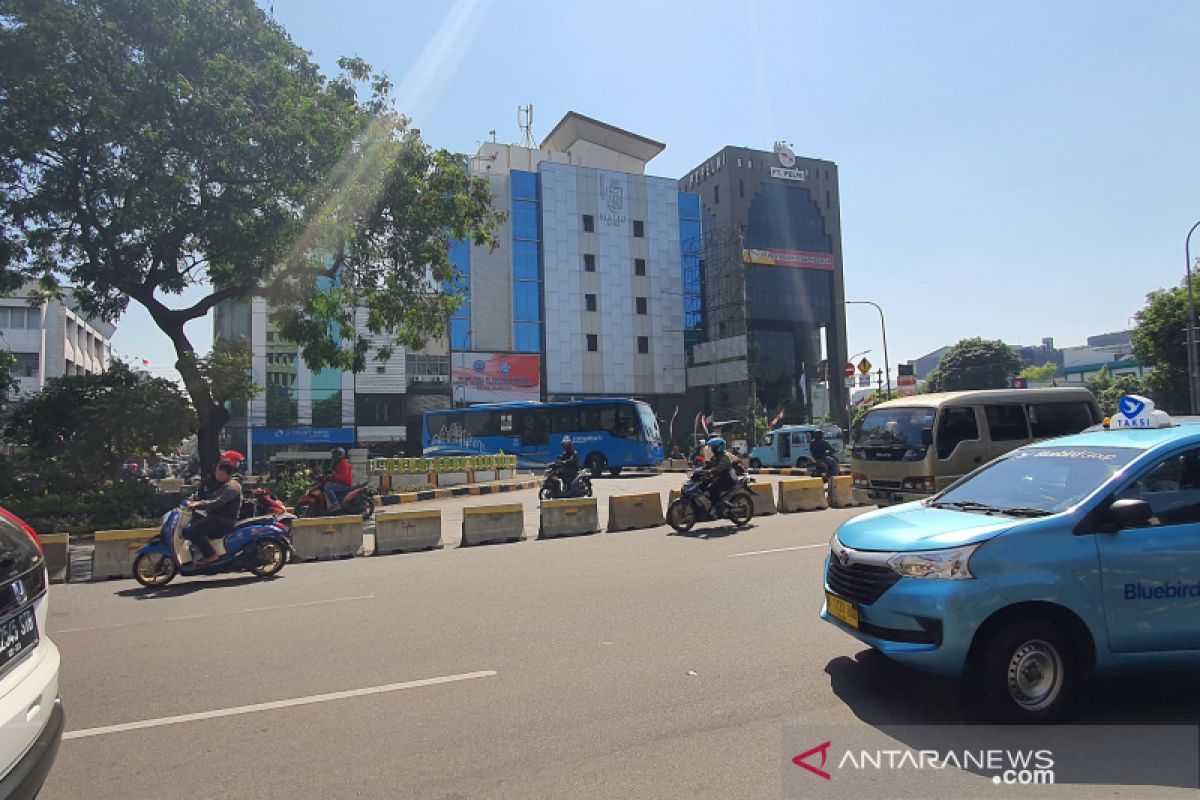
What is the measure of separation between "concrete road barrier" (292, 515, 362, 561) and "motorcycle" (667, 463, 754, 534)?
5.30 meters

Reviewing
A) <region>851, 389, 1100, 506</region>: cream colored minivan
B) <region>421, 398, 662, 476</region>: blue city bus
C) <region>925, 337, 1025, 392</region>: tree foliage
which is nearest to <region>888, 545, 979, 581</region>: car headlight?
<region>851, 389, 1100, 506</region>: cream colored minivan

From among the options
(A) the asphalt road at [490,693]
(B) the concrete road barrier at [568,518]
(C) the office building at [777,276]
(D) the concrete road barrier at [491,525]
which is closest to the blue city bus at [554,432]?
(B) the concrete road barrier at [568,518]

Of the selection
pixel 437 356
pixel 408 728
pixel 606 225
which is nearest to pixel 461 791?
pixel 408 728

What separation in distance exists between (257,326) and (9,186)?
34.5 meters

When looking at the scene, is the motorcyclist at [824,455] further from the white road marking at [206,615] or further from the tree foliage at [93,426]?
the tree foliage at [93,426]

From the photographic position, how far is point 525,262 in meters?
53.9

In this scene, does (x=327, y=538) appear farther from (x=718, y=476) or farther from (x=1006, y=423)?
(x=1006, y=423)

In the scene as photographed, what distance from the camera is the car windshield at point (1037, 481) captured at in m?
4.36

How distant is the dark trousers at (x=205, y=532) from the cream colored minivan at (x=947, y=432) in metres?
10.4

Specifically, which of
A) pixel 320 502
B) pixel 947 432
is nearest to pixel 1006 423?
pixel 947 432

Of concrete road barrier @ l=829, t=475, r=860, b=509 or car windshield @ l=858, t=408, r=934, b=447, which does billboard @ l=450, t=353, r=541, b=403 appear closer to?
concrete road barrier @ l=829, t=475, r=860, b=509

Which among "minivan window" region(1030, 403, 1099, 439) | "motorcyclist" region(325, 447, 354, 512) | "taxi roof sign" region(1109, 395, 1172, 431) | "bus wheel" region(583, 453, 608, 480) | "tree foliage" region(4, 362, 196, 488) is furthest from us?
"bus wheel" region(583, 453, 608, 480)

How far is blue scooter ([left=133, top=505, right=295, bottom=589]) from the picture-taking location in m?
9.25

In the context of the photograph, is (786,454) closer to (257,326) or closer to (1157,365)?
(1157,365)
